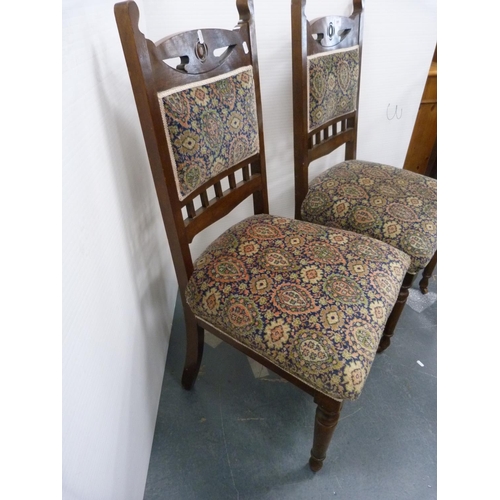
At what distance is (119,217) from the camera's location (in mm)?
662

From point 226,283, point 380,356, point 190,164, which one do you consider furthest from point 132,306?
point 380,356

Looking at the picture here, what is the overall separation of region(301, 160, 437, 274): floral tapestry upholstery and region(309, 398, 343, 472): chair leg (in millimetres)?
467

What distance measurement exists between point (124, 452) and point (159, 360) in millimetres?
342

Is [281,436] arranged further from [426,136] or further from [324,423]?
[426,136]

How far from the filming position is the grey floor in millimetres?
805

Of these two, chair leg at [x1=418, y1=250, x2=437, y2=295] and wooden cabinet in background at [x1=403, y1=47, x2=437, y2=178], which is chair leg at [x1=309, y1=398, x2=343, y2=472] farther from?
wooden cabinet in background at [x1=403, y1=47, x2=437, y2=178]

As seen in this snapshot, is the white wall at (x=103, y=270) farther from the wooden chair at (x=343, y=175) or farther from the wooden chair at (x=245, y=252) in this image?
the wooden chair at (x=343, y=175)

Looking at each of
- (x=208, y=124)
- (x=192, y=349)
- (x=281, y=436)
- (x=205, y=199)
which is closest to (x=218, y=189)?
(x=205, y=199)

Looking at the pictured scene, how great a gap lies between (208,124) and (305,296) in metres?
0.41

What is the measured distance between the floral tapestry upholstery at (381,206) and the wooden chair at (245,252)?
0.41 ft

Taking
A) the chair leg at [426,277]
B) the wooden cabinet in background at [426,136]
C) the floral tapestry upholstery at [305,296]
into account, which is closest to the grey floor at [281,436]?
the chair leg at [426,277]
